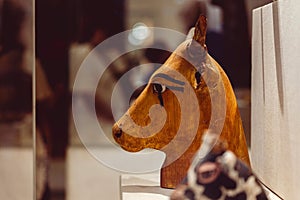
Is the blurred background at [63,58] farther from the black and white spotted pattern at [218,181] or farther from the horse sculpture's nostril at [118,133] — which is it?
the black and white spotted pattern at [218,181]

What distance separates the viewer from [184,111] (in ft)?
1.88

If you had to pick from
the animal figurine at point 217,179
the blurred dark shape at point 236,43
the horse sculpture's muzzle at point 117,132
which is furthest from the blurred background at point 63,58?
the animal figurine at point 217,179

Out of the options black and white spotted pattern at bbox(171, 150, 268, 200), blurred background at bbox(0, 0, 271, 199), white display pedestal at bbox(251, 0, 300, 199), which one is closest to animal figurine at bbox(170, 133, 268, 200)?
black and white spotted pattern at bbox(171, 150, 268, 200)

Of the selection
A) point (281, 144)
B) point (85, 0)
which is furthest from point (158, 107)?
point (85, 0)

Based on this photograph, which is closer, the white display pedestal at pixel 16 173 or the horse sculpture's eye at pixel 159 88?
the horse sculpture's eye at pixel 159 88

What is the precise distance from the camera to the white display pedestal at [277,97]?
1.75ft

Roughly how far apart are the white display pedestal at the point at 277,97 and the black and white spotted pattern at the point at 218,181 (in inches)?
6.3

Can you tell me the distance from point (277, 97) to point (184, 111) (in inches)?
4.9

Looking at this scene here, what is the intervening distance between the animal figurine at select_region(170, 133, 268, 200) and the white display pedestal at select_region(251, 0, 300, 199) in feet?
0.52

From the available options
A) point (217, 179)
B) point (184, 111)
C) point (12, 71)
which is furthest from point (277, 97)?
point (12, 71)

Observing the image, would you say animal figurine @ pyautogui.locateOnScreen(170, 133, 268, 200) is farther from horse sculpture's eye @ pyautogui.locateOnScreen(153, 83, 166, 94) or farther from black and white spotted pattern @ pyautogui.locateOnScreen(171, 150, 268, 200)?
horse sculpture's eye @ pyautogui.locateOnScreen(153, 83, 166, 94)

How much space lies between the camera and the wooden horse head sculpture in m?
0.57

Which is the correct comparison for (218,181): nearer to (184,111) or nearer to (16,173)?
(184,111)

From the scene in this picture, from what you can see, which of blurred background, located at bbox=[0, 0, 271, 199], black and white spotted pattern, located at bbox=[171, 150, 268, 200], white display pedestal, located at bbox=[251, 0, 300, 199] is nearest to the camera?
black and white spotted pattern, located at bbox=[171, 150, 268, 200]
